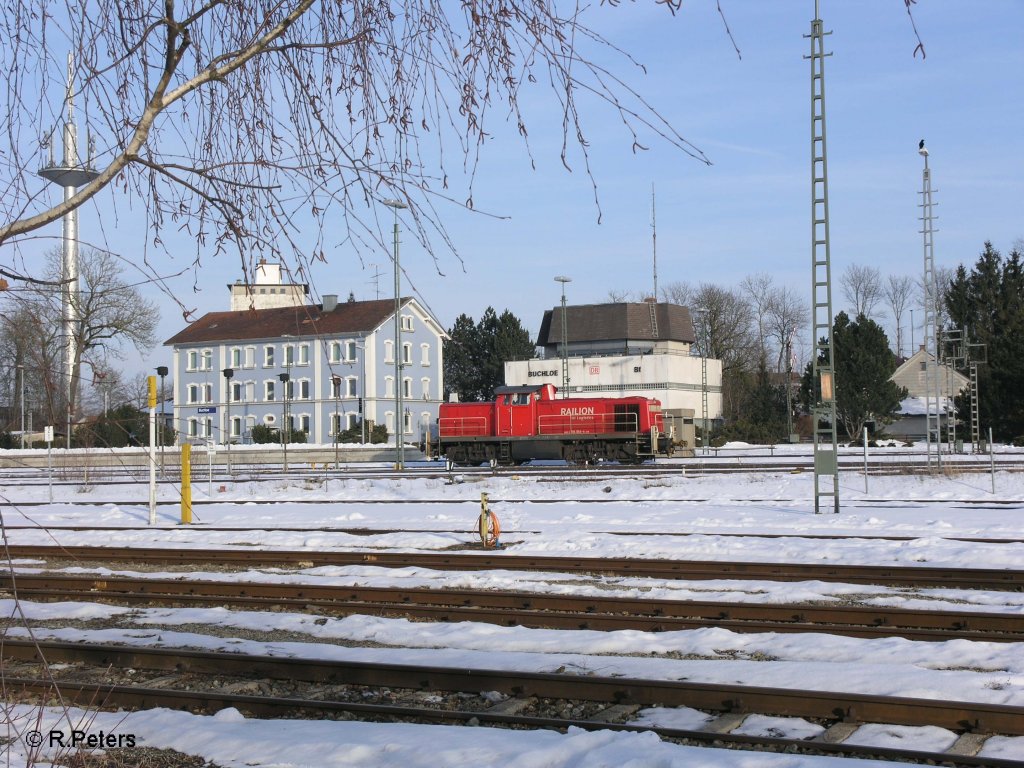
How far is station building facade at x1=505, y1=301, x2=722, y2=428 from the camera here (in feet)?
245

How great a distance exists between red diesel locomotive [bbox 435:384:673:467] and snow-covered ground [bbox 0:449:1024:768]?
11.6m

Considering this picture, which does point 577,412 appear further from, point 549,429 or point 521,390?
point 521,390

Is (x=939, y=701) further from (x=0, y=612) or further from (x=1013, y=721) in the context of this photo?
(x=0, y=612)

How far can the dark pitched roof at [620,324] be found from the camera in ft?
274

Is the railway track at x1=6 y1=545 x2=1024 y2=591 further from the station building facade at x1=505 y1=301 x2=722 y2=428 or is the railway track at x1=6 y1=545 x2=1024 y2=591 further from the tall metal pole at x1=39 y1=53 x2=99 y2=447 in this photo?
Result: the station building facade at x1=505 y1=301 x2=722 y2=428

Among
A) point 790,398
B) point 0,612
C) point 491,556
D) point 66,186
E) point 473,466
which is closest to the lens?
point 66,186

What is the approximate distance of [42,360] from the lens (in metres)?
3.96

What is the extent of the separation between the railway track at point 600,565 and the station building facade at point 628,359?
51698 millimetres

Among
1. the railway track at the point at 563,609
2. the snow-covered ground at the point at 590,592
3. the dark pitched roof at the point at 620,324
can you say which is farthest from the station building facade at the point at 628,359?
the railway track at the point at 563,609

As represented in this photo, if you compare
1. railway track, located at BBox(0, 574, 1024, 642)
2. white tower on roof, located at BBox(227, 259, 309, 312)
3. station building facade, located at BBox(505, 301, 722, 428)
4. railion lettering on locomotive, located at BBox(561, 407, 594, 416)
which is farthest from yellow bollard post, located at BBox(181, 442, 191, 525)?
station building facade, located at BBox(505, 301, 722, 428)

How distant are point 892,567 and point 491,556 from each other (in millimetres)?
5732

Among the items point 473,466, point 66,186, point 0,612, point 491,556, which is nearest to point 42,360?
point 66,186

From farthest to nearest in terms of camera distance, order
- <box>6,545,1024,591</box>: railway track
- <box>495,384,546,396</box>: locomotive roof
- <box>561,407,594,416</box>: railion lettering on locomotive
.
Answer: <box>495,384,546,396</box>: locomotive roof < <box>561,407,594,416</box>: railion lettering on locomotive < <box>6,545,1024,591</box>: railway track

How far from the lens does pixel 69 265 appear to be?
4391 millimetres
